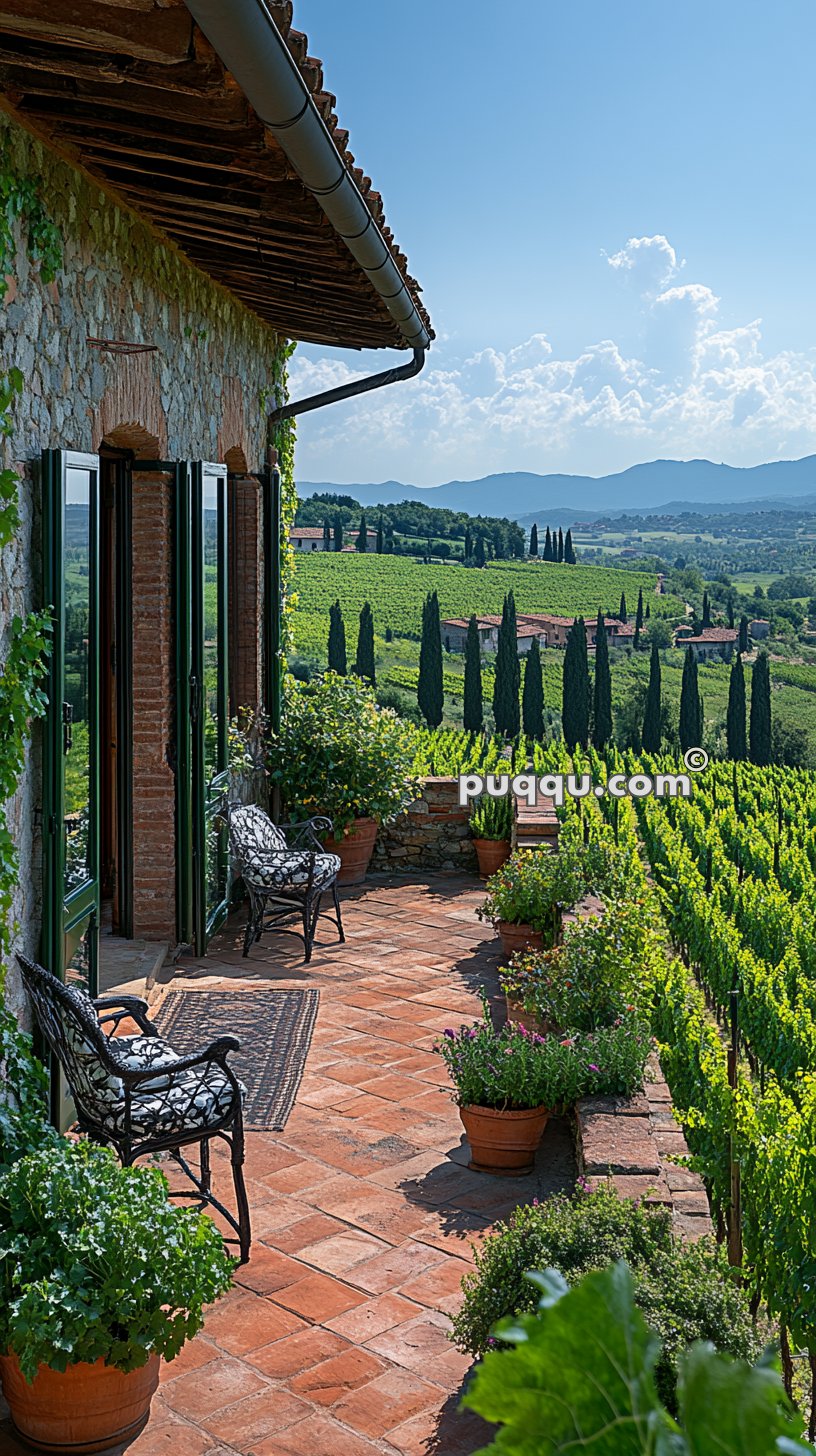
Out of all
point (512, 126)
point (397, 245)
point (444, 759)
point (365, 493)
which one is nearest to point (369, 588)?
point (512, 126)

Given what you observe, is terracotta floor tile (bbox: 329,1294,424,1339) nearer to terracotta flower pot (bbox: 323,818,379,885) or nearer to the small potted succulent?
the small potted succulent

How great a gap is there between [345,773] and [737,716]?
1377 inches

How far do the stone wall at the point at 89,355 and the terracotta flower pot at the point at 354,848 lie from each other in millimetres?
2719

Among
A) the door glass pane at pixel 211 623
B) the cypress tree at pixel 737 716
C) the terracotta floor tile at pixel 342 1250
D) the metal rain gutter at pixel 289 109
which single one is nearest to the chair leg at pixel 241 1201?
the terracotta floor tile at pixel 342 1250

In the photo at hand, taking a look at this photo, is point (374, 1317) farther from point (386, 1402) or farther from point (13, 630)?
point (13, 630)

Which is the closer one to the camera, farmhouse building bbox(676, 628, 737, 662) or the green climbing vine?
the green climbing vine

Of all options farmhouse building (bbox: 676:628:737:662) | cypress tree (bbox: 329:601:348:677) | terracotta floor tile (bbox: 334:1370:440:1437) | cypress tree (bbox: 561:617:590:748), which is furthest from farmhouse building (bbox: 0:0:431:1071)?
farmhouse building (bbox: 676:628:737:662)

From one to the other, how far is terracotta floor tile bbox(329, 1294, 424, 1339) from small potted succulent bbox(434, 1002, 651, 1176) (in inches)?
34.6

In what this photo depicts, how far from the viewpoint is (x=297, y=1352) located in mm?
3264

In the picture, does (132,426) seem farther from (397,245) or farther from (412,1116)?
(412,1116)

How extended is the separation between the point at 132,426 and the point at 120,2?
2857 mm

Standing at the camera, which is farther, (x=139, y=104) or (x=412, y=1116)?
(x=412, y=1116)

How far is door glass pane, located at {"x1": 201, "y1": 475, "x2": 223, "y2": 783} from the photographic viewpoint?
6629mm

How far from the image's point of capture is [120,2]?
2.65 metres
